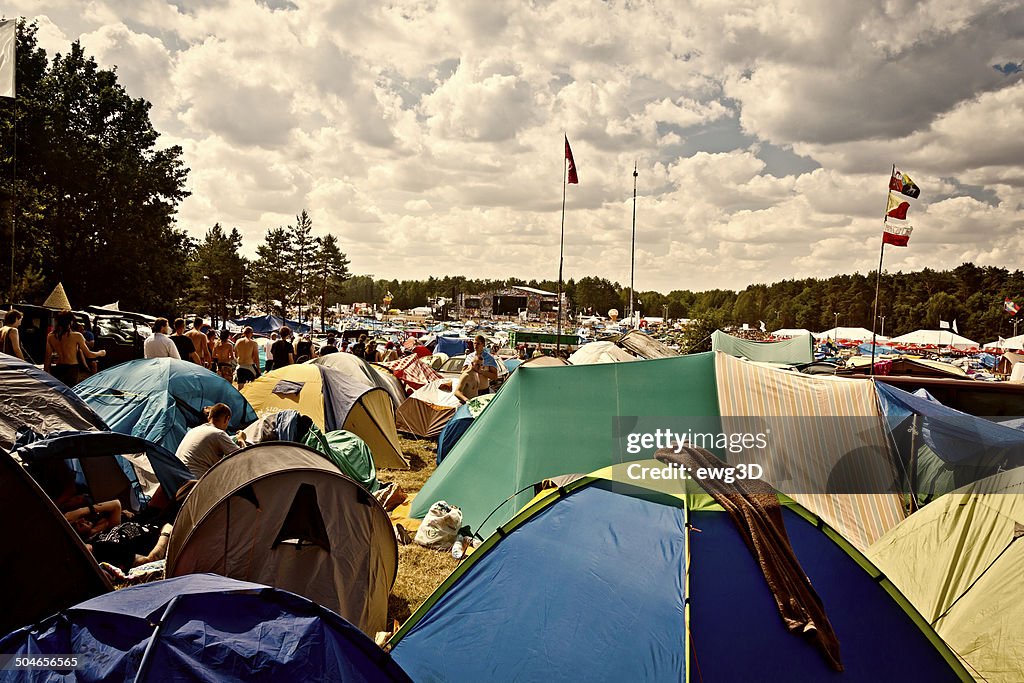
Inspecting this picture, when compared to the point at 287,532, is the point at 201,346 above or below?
above

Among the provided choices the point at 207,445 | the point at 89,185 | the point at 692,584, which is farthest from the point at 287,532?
the point at 89,185

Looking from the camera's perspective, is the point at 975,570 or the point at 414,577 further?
the point at 414,577

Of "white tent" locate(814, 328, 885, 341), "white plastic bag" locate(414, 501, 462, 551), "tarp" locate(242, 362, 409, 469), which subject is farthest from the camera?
"white tent" locate(814, 328, 885, 341)

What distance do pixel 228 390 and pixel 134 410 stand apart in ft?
4.24

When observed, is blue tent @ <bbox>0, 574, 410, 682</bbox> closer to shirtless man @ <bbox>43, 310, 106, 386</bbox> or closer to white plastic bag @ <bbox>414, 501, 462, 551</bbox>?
white plastic bag @ <bbox>414, 501, 462, 551</bbox>

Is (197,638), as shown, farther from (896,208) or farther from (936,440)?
(896,208)

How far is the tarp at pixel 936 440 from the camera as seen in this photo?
19.1 feet

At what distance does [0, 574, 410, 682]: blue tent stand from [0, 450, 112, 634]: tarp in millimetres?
1685

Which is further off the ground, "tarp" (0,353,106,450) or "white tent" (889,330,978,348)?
"tarp" (0,353,106,450)

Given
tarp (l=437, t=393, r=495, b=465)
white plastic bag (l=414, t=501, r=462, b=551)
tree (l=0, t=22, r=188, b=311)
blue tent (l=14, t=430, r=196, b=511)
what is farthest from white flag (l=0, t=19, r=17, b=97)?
tree (l=0, t=22, r=188, b=311)

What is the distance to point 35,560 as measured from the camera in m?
3.87

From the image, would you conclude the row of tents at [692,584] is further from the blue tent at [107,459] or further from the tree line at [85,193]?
the tree line at [85,193]

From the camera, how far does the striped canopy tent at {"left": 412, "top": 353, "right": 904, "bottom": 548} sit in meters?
6.13

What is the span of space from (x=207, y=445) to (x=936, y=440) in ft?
23.7
